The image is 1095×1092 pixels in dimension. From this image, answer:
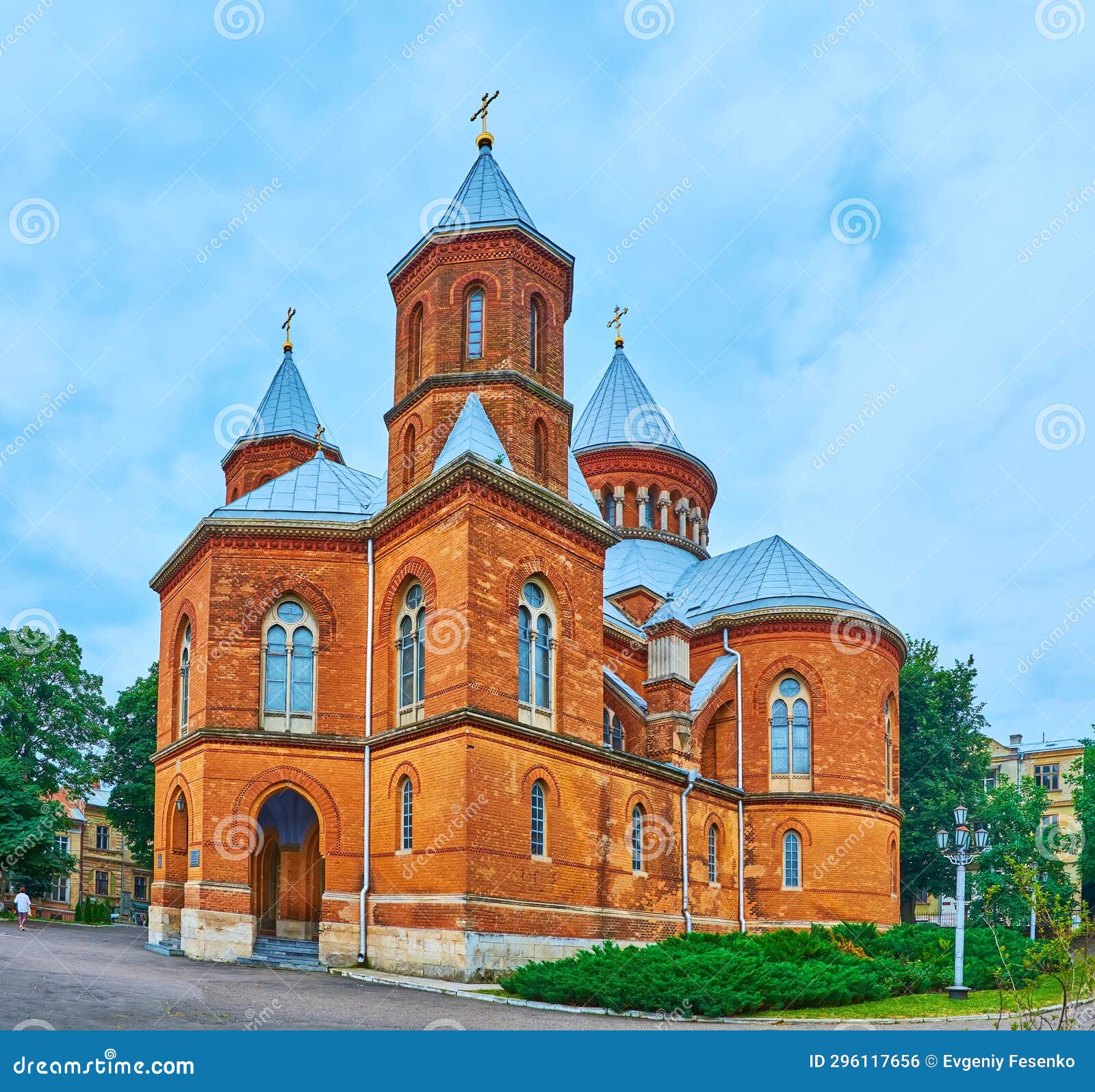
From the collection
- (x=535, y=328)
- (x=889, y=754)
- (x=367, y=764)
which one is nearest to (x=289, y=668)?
(x=367, y=764)

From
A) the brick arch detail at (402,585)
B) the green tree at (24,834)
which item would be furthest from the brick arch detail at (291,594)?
the green tree at (24,834)

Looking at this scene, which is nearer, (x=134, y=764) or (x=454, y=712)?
(x=454, y=712)

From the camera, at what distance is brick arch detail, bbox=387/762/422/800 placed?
21.4m

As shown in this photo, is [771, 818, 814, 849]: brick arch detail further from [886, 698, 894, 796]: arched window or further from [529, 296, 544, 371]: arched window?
[529, 296, 544, 371]: arched window

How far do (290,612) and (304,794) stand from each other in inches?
148

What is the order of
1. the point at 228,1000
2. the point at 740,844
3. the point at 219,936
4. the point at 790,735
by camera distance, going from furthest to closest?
1. the point at 790,735
2. the point at 740,844
3. the point at 219,936
4. the point at 228,1000

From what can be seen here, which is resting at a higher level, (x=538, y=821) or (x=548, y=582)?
(x=548, y=582)

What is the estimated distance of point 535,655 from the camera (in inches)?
895

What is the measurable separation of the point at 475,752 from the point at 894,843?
17.3m

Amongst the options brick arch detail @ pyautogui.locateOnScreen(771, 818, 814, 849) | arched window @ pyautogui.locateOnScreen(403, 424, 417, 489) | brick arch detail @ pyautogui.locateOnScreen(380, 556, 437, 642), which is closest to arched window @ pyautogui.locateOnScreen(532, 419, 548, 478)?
arched window @ pyautogui.locateOnScreen(403, 424, 417, 489)

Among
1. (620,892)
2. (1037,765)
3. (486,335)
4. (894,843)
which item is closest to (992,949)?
(894,843)

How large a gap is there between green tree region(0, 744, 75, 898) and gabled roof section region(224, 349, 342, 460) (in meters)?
12.0

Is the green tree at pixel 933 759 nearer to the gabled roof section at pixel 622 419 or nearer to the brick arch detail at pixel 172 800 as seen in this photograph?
the gabled roof section at pixel 622 419

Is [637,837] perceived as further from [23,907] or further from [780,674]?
[23,907]
